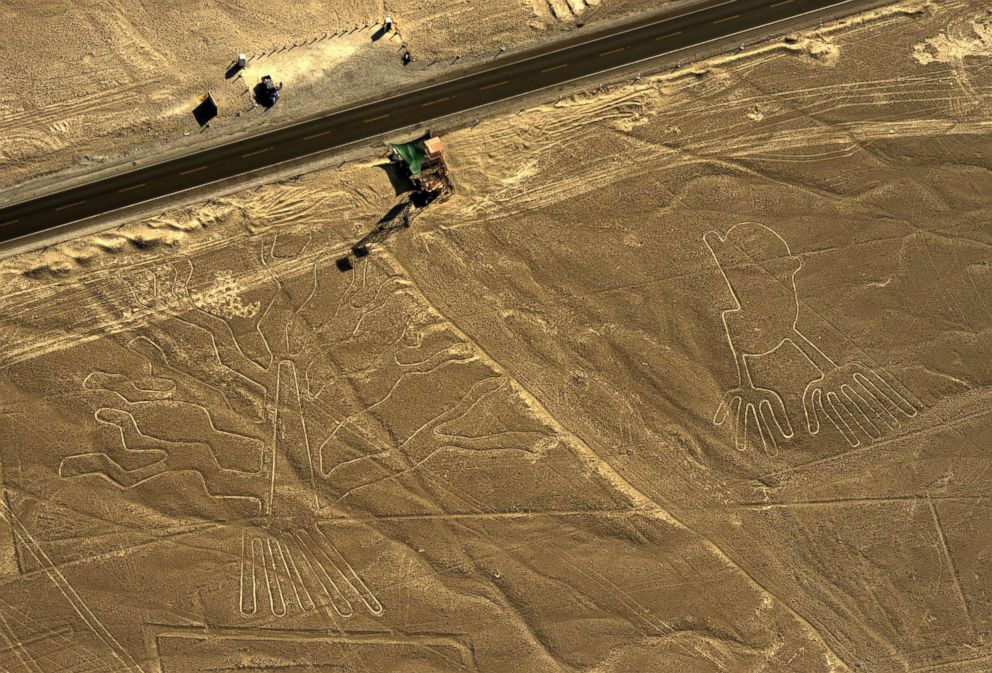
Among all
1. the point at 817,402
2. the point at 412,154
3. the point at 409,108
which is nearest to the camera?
the point at 817,402

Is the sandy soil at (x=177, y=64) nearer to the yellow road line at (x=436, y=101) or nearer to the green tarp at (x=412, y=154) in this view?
the yellow road line at (x=436, y=101)

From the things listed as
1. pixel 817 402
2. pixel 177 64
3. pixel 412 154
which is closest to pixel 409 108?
pixel 412 154

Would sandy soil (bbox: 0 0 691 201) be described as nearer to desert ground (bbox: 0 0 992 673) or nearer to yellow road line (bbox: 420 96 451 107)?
yellow road line (bbox: 420 96 451 107)

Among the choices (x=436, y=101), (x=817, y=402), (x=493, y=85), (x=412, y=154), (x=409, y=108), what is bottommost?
(x=817, y=402)

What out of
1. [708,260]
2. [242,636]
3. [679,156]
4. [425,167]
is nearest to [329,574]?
[242,636]

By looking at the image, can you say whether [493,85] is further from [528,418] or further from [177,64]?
[528,418]

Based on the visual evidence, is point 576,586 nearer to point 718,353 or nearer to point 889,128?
point 718,353

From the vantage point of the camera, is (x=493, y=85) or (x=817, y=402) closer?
(x=817, y=402)
